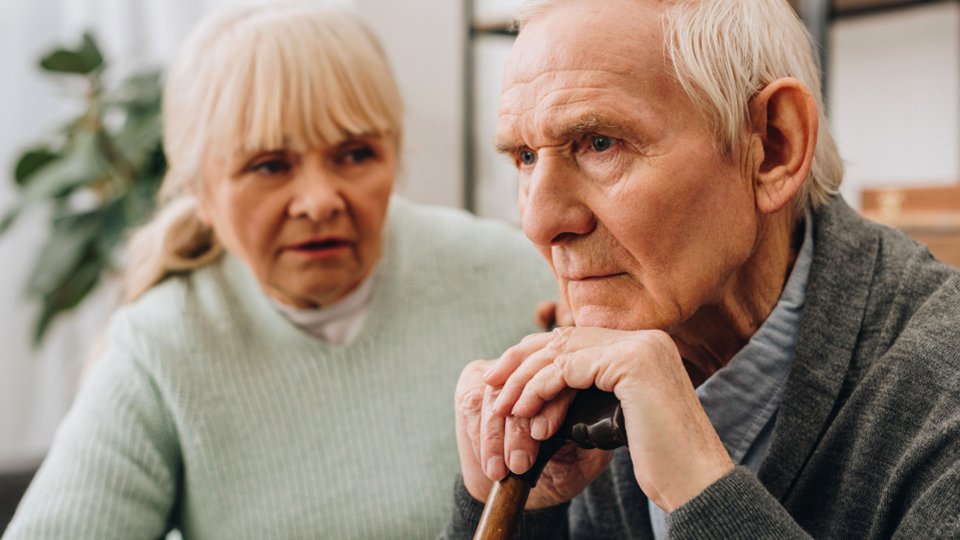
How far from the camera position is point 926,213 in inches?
77.1

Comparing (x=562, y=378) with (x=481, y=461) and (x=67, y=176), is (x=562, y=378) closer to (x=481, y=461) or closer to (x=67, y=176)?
(x=481, y=461)

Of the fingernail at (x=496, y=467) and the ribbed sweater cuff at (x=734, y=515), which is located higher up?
the ribbed sweater cuff at (x=734, y=515)

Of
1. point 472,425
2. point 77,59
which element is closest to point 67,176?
point 77,59

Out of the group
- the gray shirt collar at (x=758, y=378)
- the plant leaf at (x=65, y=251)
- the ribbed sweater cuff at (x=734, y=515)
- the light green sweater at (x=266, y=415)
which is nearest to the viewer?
the ribbed sweater cuff at (x=734, y=515)

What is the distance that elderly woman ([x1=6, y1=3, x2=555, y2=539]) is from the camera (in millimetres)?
1438

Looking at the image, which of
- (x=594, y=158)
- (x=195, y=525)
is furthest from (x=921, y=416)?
(x=195, y=525)

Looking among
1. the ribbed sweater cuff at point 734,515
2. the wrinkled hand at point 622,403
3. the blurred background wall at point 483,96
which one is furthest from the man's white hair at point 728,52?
the blurred background wall at point 483,96

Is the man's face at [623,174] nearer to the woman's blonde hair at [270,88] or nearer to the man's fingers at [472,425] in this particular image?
the man's fingers at [472,425]

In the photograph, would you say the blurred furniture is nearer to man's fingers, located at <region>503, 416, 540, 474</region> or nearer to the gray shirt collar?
the gray shirt collar

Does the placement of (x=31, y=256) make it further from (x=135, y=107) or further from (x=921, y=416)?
(x=921, y=416)

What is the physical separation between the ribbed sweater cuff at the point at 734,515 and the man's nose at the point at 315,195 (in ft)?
2.60

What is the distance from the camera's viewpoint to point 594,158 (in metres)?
1.00

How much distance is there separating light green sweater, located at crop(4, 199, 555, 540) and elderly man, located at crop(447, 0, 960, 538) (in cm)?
48

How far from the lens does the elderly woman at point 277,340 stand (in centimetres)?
144
